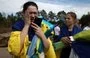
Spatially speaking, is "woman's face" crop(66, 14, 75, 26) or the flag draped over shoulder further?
"woman's face" crop(66, 14, 75, 26)

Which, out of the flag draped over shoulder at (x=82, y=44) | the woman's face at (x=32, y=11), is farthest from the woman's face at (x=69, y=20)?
the woman's face at (x=32, y=11)

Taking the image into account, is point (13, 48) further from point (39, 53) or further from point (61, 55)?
point (61, 55)

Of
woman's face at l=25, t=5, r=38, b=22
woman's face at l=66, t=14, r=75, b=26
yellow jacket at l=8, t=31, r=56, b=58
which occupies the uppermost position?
woman's face at l=25, t=5, r=38, b=22

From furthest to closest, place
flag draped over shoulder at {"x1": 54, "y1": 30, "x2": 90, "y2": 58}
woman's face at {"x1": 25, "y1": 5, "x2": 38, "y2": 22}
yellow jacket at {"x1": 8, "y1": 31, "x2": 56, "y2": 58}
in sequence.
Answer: flag draped over shoulder at {"x1": 54, "y1": 30, "x2": 90, "y2": 58}, woman's face at {"x1": 25, "y1": 5, "x2": 38, "y2": 22}, yellow jacket at {"x1": 8, "y1": 31, "x2": 56, "y2": 58}

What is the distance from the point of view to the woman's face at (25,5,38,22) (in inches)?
192

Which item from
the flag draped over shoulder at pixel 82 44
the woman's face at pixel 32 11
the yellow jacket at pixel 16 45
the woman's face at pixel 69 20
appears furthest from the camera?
the woman's face at pixel 69 20

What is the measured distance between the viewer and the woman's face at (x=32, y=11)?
4.87m

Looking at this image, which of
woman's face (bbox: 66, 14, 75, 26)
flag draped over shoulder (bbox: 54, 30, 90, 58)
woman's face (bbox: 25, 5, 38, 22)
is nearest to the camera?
woman's face (bbox: 25, 5, 38, 22)

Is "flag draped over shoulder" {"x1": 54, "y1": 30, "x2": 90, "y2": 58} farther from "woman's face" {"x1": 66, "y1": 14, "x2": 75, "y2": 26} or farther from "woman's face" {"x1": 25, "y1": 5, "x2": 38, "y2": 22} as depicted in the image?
"woman's face" {"x1": 66, "y1": 14, "x2": 75, "y2": 26}

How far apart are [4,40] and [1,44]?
1.19 metres

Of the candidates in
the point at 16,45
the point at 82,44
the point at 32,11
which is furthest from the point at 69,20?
the point at 16,45

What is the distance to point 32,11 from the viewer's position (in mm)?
4867

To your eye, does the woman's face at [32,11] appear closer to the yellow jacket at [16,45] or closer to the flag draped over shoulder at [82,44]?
the yellow jacket at [16,45]

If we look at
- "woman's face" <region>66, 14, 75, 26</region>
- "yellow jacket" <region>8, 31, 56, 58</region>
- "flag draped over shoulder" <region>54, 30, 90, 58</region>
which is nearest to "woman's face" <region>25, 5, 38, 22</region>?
"yellow jacket" <region>8, 31, 56, 58</region>
